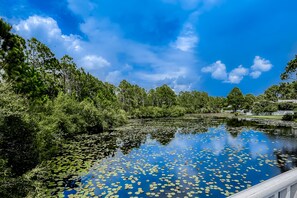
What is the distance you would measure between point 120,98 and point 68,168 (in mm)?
34087

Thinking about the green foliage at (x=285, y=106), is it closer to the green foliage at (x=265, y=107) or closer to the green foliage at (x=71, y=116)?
the green foliage at (x=265, y=107)

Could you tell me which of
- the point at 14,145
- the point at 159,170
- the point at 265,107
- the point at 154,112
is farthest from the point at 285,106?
the point at 14,145

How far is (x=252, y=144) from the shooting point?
10.8 meters

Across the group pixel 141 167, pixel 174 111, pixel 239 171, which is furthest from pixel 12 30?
pixel 174 111

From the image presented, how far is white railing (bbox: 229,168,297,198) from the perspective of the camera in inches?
42.2

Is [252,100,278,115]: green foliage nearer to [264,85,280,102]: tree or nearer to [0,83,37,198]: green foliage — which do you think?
[264,85,280,102]: tree

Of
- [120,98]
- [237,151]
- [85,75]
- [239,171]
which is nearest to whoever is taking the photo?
[239,171]

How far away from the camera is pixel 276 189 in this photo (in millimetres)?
1162

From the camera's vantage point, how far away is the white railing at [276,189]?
1.07 m

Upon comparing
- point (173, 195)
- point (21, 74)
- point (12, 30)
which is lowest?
point (173, 195)

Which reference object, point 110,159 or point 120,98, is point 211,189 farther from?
point 120,98

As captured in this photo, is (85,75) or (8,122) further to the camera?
(85,75)

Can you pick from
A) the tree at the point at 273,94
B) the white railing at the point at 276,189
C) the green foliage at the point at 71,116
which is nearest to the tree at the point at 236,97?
the tree at the point at 273,94

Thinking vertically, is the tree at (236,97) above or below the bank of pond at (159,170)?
above
